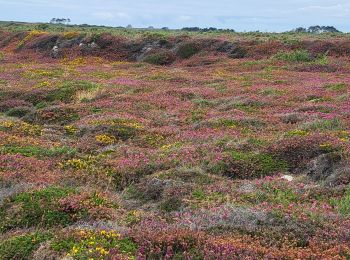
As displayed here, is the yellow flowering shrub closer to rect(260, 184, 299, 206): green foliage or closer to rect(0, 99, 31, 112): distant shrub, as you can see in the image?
rect(260, 184, 299, 206): green foliage

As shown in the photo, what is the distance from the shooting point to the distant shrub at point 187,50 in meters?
50.3

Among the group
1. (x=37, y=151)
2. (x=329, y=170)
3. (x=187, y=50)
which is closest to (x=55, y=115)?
(x=37, y=151)

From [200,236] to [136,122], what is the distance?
11.4 m

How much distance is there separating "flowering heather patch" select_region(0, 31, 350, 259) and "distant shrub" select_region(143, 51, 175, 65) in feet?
62.7

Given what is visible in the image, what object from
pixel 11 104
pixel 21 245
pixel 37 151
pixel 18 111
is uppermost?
pixel 21 245

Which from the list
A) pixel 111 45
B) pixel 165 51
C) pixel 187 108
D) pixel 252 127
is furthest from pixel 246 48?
pixel 252 127

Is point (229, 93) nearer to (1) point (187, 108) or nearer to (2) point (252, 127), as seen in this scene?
(1) point (187, 108)

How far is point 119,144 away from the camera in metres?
15.5

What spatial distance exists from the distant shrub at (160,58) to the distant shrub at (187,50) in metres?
1.22

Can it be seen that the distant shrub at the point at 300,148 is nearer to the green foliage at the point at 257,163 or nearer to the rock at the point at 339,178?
the green foliage at the point at 257,163

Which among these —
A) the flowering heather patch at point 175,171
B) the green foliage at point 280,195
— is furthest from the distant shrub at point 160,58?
the green foliage at point 280,195

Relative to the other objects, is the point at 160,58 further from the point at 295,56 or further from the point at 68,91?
the point at 68,91

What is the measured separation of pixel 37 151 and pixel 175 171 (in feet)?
14.8

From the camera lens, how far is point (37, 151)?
13.9 meters
